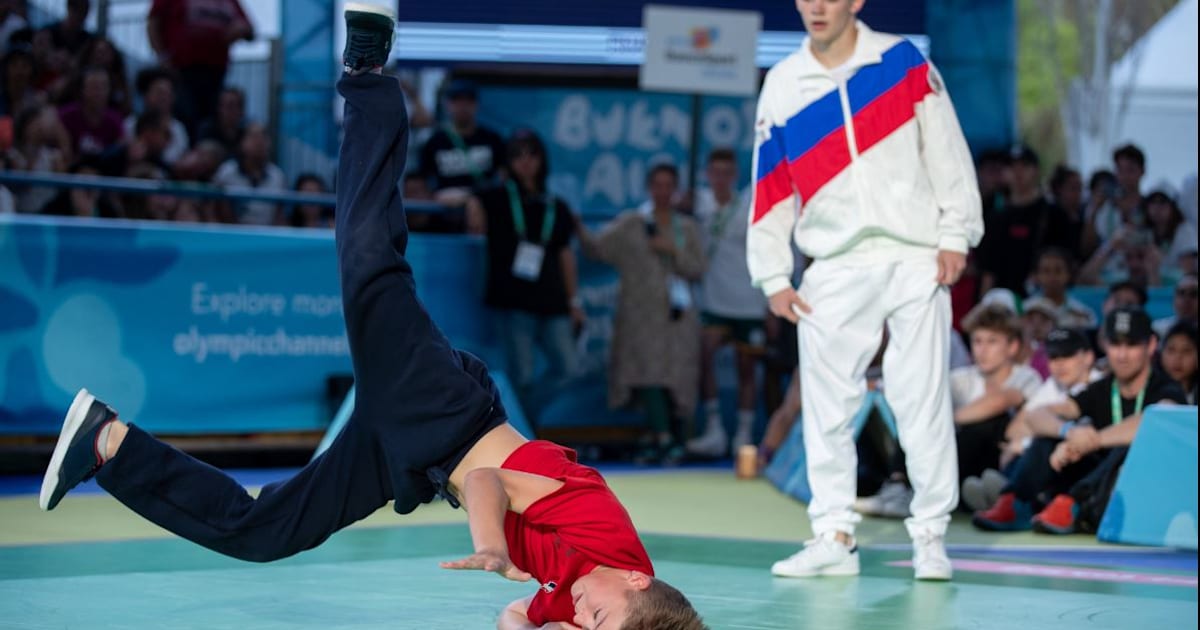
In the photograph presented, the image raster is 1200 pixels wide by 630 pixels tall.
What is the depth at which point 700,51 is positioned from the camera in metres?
10.9

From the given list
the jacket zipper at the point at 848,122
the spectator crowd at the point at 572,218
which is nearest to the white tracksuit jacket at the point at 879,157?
the jacket zipper at the point at 848,122

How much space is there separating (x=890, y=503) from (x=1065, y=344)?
4.04ft

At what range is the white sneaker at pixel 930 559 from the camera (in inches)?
219

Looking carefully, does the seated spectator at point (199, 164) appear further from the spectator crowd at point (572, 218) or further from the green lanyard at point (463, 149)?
the green lanyard at point (463, 149)

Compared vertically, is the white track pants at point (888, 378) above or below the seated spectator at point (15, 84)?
below

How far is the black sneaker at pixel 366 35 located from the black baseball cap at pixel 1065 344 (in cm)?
493

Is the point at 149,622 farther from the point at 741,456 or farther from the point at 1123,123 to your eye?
the point at 1123,123

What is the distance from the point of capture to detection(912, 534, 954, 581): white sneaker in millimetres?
5551

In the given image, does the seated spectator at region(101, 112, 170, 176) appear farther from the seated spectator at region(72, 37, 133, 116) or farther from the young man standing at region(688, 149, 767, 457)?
the young man standing at region(688, 149, 767, 457)

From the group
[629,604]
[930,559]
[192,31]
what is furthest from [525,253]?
[629,604]

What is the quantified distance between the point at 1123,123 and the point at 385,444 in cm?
1160

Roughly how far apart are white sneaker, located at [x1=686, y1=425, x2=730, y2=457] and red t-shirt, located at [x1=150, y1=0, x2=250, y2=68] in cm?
450

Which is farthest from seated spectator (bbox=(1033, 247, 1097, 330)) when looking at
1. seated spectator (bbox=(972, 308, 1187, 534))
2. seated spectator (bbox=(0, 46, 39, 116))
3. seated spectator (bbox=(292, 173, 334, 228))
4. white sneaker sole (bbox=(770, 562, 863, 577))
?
seated spectator (bbox=(0, 46, 39, 116))

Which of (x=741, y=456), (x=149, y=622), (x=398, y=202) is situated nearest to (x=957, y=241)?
(x=398, y=202)
